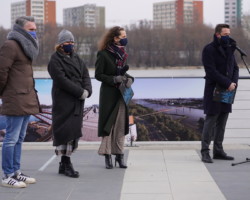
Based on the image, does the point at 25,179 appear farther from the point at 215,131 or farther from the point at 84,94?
the point at 215,131

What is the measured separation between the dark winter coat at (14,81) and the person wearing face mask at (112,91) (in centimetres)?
116

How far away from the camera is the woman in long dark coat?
6426 millimetres

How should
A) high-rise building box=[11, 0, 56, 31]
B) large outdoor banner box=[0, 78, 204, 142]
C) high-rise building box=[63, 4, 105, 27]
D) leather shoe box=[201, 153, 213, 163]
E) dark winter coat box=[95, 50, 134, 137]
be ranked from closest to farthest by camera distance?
dark winter coat box=[95, 50, 134, 137]
leather shoe box=[201, 153, 213, 163]
large outdoor banner box=[0, 78, 204, 142]
high-rise building box=[11, 0, 56, 31]
high-rise building box=[63, 4, 105, 27]

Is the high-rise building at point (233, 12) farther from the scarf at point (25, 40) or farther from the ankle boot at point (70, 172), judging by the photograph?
the scarf at point (25, 40)

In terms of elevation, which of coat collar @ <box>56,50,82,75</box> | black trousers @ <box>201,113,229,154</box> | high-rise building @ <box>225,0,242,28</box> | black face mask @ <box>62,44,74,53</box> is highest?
high-rise building @ <box>225,0,242,28</box>

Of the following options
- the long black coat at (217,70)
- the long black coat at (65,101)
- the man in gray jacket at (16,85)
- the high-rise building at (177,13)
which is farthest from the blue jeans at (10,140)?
the high-rise building at (177,13)

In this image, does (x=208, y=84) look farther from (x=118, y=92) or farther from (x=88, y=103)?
(x=88, y=103)

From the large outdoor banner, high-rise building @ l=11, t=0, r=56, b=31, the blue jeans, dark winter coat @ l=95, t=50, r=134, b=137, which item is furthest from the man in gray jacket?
high-rise building @ l=11, t=0, r=56, b=31

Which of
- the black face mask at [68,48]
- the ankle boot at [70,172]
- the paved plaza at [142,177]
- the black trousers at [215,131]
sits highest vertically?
the black face mask at [68,48]

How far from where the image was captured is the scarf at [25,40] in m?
5.97

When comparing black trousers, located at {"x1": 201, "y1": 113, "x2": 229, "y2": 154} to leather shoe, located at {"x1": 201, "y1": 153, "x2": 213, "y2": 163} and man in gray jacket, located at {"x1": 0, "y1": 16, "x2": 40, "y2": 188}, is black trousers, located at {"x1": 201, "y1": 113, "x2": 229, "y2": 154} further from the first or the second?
man in gray jacket, located at {"x1": 0, "y1": 16, "x2": 40, "y2": 188}

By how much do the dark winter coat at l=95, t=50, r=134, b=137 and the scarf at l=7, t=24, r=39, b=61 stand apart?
1.06 metres

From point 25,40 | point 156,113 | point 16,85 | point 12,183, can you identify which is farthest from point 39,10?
point 12,183

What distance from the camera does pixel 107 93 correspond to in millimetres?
7051
